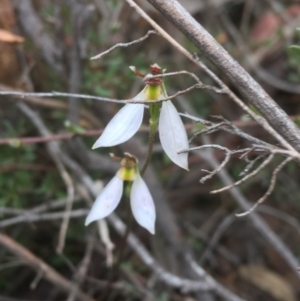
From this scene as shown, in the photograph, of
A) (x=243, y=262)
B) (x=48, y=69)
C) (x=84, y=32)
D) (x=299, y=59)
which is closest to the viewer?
(x=84, y=32)

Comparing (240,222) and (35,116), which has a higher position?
(35,116)

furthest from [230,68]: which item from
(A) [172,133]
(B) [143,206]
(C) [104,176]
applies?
(C) [104,176]

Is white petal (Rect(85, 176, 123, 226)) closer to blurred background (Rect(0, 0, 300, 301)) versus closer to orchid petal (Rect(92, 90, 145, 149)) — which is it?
orchid petal (Rect(92, 90, 145, 149))

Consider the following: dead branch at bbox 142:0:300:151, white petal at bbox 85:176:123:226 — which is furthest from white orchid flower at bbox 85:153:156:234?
dead branch at bbox 142:0:300:151

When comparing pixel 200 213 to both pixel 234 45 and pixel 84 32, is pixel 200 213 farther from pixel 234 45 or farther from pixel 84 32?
pixel 84 32

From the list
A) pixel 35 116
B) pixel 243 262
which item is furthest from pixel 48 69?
pixel 243 262

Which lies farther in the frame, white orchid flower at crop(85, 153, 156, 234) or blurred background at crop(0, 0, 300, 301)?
blurred background at crop(0, 0, 300, 301)

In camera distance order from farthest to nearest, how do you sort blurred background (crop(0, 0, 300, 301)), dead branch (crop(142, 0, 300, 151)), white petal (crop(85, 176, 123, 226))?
blurred background (crop(0, 0, 300, 301)) < white petal (crop(85, 176, 123, 226)) < dead branch (crop(142, 0, 300, 151))

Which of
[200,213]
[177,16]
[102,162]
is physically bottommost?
[200,213]
